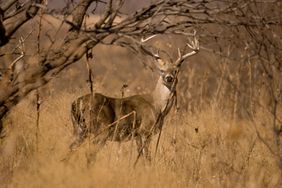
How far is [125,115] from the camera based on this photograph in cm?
804

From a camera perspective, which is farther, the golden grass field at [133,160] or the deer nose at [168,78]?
the deer nose at [168,78]

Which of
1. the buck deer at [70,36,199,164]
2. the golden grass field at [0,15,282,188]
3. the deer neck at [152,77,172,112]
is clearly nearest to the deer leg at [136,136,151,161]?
the buck deer at [70,36,199,164]

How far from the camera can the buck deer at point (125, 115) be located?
7.45 m

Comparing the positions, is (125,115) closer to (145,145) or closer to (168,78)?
(145,145)

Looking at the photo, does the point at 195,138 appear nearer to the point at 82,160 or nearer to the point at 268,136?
the point at 268,136

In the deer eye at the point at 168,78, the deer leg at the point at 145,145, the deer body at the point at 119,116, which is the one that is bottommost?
the deer leg at the point at 145,145

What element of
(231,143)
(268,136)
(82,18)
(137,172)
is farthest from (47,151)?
(268,136)

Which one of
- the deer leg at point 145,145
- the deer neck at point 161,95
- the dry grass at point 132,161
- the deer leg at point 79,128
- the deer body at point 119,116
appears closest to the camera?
the dry grass at point 132,161

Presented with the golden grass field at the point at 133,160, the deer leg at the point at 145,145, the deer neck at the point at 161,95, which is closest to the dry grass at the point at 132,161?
the golden grass field at the point at 133,160

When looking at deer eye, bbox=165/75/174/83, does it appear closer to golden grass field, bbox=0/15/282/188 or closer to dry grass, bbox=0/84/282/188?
golden grass field, bbox=0/15/282/188

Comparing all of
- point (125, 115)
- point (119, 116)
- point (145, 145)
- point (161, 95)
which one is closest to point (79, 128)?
point (125, 115)

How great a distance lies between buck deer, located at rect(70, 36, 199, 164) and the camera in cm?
745

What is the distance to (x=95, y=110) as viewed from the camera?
27.7 ft

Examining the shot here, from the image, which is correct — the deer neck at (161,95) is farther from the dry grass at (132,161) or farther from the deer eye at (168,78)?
the dry grass at (132,161)
